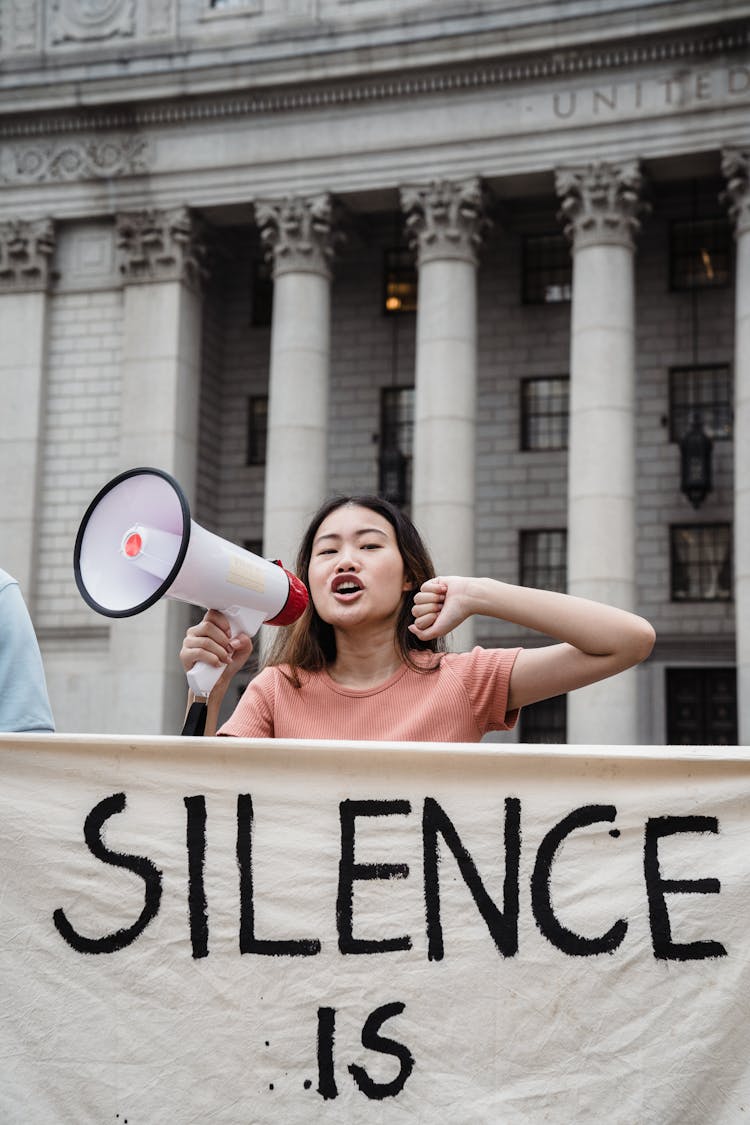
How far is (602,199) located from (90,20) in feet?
42.6

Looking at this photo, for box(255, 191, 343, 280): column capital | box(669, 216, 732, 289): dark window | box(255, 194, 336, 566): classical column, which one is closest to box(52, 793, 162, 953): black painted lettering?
box(255, 194, 336, 566): classical column

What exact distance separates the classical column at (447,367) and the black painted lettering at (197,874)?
2238cm

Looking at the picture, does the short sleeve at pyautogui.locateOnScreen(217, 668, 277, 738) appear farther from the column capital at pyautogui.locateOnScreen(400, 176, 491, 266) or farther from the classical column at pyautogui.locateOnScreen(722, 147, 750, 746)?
the column capital at pyautogui.locateOnScreen(400, 176, 491, 266)

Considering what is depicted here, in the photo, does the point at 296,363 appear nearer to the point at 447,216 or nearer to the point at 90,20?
the point at 447,216

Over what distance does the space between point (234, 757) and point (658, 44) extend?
25611mm

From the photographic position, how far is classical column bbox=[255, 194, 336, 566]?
27.8 metres

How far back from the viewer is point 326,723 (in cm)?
445

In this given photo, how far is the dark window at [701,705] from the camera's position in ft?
97.6

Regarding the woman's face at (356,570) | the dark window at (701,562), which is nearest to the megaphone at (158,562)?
the woman's face at (356,570)

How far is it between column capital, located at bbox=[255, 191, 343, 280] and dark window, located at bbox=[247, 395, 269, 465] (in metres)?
4.92

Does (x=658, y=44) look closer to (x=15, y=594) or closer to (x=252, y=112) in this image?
(x=252, y=112)

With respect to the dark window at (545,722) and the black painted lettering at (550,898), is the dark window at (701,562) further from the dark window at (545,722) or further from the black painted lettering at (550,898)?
the black painted lettering at (550,898)

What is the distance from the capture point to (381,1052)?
3648 mm

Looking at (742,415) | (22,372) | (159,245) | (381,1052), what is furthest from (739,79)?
(381,1052)
